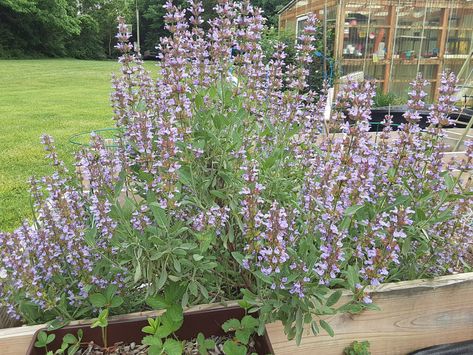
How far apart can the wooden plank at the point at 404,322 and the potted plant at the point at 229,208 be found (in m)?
0.10

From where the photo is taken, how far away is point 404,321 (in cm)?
200

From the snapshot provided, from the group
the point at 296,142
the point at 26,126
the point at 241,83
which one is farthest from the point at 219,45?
the point at 26,126

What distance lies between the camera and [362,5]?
9734 mm

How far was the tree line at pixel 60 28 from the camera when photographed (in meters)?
33.2

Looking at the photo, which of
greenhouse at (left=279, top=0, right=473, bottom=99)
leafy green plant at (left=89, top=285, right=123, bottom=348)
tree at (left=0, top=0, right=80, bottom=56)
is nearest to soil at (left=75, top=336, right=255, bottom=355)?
leafy green plant at (left=89, top=285, right=123, bottom=348)

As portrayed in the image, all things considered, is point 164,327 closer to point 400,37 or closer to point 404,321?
point 404,321

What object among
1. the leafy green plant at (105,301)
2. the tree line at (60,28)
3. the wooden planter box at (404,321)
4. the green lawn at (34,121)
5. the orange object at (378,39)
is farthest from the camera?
the tree line at (60,28)

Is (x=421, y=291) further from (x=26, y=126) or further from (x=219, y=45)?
(x=26, y=126)

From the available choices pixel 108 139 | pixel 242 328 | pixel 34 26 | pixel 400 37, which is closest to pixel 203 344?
pixel 242 328

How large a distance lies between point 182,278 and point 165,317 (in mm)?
163

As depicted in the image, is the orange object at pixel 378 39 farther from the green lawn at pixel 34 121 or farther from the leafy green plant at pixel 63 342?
the leafy green plant at pixel 63 342

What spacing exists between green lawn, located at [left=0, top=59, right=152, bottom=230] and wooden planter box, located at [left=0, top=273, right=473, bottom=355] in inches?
69.2

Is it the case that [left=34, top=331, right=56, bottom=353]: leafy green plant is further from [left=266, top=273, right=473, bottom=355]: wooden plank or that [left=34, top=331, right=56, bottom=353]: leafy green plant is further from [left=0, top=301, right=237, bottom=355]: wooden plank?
[left=266, top=273, right=473, bottom=355]: wooden plank

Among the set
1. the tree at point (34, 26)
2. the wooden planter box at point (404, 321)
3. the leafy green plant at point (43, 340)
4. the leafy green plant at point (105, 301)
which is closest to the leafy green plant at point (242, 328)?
the wooden planter box at point (404, 321)
